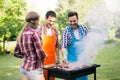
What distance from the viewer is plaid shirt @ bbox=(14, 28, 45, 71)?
13.9 ft

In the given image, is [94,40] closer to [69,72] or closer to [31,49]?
[69,72]

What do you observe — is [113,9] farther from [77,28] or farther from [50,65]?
[50,65]

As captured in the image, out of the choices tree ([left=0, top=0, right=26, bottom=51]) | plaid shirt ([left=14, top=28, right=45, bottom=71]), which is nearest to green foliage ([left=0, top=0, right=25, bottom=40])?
tree ([left=0, top=0, right=26, bottom=51])

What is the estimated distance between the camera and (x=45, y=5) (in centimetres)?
1920

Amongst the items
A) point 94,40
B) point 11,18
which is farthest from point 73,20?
point 11,18

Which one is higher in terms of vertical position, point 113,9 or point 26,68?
point 113,9

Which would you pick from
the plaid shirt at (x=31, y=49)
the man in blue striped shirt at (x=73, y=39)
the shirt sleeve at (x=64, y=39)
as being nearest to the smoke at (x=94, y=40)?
the man in blue striped shirt at (x=73, y=39)

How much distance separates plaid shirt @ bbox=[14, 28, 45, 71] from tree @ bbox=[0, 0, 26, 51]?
1233cm

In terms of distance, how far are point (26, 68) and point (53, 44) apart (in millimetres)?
1100

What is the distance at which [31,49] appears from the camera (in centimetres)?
428

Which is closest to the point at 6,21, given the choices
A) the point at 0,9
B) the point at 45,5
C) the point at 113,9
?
the point at 0,9

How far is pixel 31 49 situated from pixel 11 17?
12815 mm

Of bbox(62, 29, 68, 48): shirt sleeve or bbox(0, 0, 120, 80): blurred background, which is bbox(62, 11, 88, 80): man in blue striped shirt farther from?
bbox(0, 0, 120, 80): blurred background

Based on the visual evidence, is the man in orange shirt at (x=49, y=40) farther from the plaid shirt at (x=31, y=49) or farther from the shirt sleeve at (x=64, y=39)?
the plaid shirt at (x=31, y=49)
